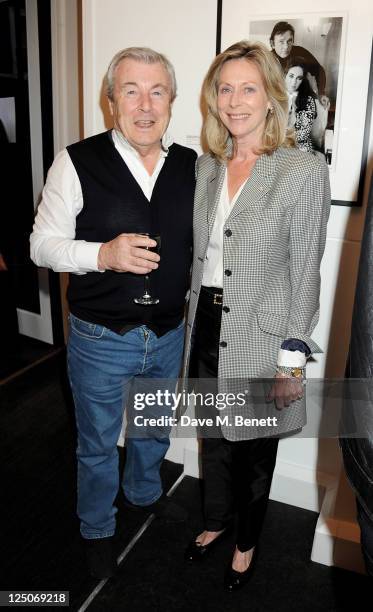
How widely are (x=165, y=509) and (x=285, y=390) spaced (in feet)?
3.18

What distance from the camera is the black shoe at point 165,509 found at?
226 cm

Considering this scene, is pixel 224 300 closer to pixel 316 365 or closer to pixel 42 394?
pixel 316 365

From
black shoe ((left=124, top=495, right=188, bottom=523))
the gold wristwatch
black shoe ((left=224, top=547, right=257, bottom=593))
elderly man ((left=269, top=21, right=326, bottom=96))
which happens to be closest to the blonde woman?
the gold wristwatch

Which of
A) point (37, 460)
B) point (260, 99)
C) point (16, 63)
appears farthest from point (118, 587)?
point (16, 63)

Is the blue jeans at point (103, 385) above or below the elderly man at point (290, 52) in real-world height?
below

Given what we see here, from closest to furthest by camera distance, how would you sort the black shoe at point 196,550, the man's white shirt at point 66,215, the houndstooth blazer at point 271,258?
the houndstooth blazer at point 271,258 → the man's white shirt at point 66,215 → the black shoe at point 196,550

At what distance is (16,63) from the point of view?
12.3ft

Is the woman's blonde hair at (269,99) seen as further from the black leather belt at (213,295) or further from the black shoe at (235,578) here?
the black shoe at (235,578)

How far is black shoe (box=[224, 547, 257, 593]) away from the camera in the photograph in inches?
75.4

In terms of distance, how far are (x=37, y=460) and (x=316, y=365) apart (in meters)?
1.54

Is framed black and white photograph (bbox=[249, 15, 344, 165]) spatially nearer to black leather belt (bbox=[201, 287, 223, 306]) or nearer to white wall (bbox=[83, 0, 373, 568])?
white wall (bbox=[83, 0, 373, 568])

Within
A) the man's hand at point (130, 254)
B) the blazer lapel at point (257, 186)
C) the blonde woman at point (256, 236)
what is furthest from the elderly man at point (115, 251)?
the blazer lapel at point (257, 186)

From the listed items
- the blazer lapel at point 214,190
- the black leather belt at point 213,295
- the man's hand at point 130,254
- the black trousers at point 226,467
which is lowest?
the black trousers at point 226,467

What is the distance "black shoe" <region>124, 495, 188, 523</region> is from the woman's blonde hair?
4.91 feet
